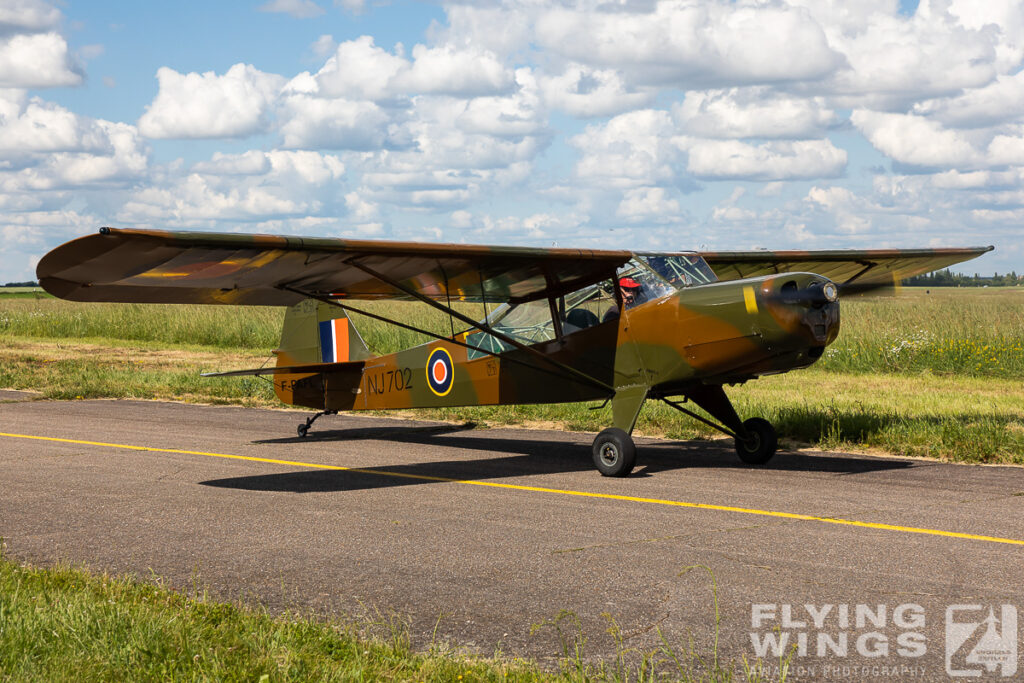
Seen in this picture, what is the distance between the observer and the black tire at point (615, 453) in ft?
33.6

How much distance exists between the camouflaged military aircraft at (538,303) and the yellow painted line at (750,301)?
0.10 feet

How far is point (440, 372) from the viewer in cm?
1279

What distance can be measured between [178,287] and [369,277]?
6.69ft

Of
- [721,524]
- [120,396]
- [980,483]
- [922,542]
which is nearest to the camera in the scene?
[922,542]

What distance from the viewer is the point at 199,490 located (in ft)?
30.8

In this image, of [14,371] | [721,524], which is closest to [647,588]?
[721,524]

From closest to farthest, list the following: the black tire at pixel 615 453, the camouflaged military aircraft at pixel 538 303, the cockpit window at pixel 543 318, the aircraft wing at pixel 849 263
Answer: the camouflaged military aircraft at pixel 538 303 → the black tire at pixel 615 453 → the cockpit window at pixel 543 318 → the aircraft wing at pixel 849 263

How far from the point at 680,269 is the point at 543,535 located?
454cm

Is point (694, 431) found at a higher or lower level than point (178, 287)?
lower

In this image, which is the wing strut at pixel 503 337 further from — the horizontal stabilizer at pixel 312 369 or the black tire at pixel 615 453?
the horizontal stabilizer at pixel 312 369

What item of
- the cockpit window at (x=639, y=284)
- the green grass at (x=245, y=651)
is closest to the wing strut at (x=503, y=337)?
the cockpit window at (x=639, y=284)

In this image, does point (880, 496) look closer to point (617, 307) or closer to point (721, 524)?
point (721, 524)

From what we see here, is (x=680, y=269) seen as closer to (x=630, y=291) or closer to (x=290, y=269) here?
(x=630, y=291)

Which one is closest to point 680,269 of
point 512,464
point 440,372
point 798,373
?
point 512,464
